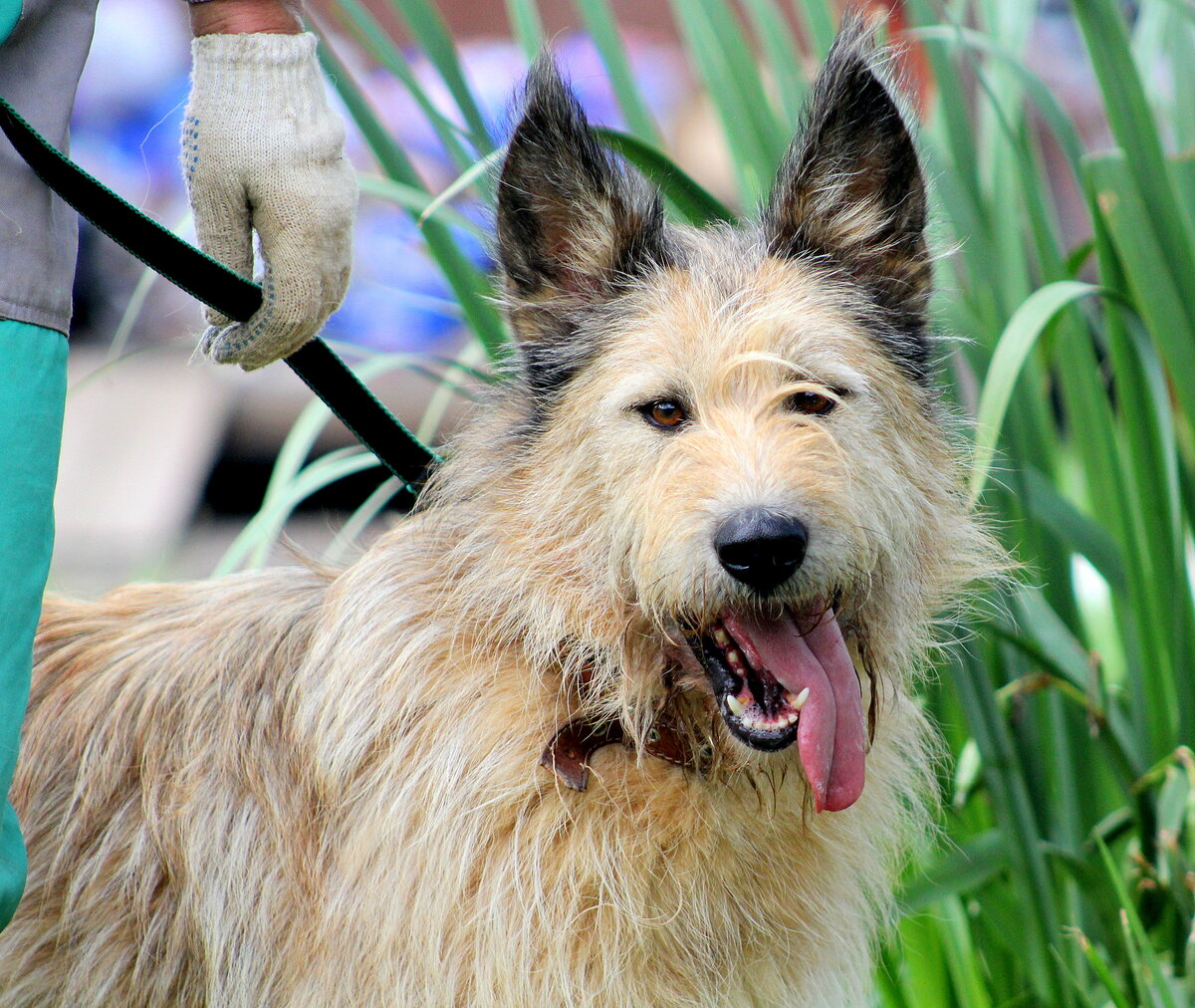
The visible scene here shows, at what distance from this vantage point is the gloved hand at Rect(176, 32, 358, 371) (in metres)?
1.81

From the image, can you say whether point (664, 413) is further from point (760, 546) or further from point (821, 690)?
point (821, 690)

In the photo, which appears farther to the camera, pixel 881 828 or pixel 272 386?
pixel 272 386

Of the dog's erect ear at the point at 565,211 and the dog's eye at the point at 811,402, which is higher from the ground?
the dog's erect ear at the point at 565,211

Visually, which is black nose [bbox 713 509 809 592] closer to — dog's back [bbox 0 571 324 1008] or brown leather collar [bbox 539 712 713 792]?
brown leather collar [bbox 539 712 713 792]

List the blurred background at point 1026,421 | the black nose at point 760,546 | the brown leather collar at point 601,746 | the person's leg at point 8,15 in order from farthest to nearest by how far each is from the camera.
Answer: the blurred background at point 1026,421
the brown leather collar at point 601,746
the black nose at point 760,546
the person's leg at point 8,15

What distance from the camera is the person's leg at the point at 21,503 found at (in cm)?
151

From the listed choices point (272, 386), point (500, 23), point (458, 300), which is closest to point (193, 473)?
point (272, 386)

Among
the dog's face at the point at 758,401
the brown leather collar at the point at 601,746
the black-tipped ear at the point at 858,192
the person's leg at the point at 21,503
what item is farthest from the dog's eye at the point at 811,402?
the person's leg at the point at 21,503

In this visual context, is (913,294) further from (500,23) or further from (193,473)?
(500,23)

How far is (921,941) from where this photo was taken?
269 cm

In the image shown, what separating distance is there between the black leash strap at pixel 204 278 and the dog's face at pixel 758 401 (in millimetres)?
343

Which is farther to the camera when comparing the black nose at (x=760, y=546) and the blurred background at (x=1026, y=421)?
the blurred background at (x=1026, y=421)

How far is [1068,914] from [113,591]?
7.04ft

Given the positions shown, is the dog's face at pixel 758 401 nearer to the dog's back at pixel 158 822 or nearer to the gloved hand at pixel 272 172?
the gloved hand at pixel 272 172
